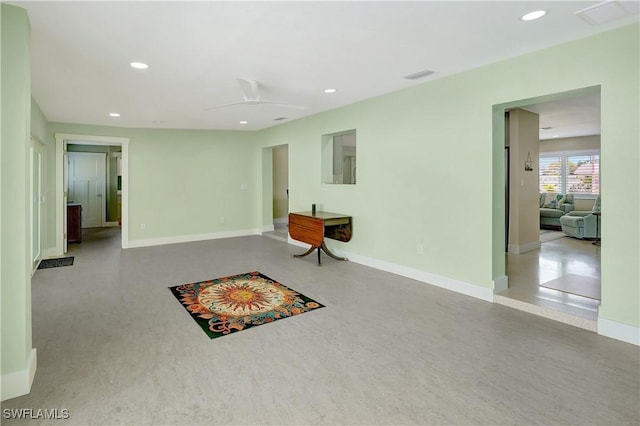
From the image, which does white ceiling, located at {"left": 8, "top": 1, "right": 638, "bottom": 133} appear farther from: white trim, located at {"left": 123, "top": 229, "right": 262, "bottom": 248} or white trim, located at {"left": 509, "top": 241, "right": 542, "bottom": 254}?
white trim, located at {"left": 509, "top": 241, "right": 542, "bottom": 254}

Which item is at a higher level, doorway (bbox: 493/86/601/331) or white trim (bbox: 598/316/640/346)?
doorway (bbox: 493/86/601/331)

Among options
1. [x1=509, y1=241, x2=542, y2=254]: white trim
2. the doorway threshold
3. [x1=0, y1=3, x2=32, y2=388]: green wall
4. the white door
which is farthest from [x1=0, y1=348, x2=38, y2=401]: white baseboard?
the white door

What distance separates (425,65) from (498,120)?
91 cm

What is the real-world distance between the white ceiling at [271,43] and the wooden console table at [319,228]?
1.69m

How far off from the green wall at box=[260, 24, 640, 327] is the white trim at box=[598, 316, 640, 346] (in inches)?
1.9

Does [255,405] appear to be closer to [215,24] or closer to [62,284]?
[215,24]

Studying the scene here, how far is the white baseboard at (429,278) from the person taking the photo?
3.53 meters

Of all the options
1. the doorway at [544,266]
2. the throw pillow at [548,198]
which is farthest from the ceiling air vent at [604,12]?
the throw pillow at [548,198]

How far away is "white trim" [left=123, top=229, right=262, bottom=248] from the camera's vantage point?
6466mm

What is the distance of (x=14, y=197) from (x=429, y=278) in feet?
12.2

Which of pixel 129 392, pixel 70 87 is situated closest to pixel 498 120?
pixel 129 392

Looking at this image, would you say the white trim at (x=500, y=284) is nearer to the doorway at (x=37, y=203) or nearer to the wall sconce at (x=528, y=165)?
the wall sconce at (x=528, y=165)

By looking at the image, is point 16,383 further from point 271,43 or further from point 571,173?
point 571,173

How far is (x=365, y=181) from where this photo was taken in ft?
15.9
